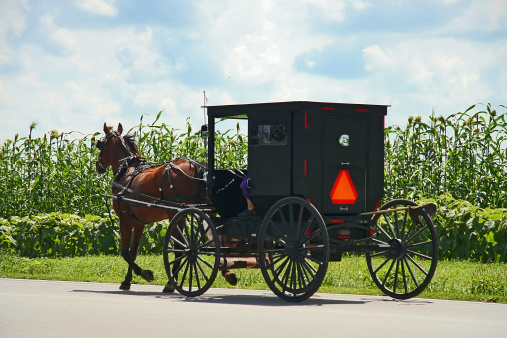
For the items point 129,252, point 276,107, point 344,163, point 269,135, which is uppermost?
point 276,107

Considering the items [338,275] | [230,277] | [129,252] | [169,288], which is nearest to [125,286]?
[129,252]

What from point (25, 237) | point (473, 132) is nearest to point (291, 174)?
point (473, 132)

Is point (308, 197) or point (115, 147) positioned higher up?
point (115, 147)

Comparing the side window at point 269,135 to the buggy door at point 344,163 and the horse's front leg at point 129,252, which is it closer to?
the buggy door at point 344,163

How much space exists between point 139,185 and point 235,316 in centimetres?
479

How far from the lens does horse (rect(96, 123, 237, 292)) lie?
1215 cm

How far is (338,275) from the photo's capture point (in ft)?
42.2

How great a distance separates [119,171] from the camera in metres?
13.6

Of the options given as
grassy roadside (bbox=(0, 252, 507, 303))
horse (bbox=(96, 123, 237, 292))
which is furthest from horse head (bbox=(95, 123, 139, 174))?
grassy roadside (bbox=(0, 252, 507, 303))

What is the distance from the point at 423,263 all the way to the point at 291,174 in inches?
221

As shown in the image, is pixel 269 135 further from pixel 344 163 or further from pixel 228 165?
pixel 228 165

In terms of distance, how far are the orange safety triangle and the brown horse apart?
256 cm

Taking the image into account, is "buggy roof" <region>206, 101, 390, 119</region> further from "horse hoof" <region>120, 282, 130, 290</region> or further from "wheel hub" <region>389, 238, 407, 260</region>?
"horse hoof" <region>120, 282, 130, 290</region>

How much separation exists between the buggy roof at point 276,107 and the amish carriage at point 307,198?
13mm
